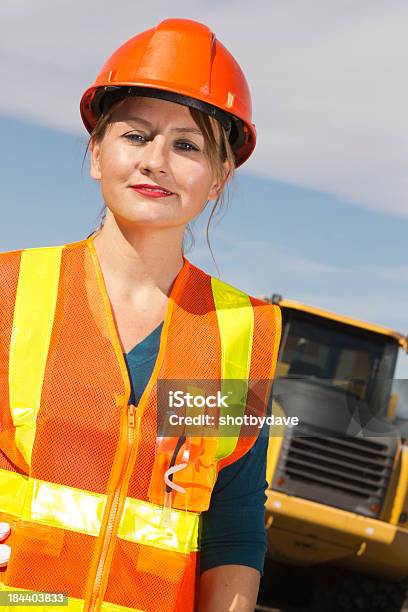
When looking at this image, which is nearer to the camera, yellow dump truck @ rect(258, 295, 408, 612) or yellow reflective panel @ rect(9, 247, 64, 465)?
yellow reflective panel @ rect(9, 247, 64, 465)

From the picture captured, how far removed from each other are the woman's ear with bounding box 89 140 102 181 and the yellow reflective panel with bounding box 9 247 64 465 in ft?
0.61

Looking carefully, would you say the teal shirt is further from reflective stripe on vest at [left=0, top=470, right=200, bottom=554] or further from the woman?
reflective stripe on vest at [left=0, top=470, right=200, bottom=554]

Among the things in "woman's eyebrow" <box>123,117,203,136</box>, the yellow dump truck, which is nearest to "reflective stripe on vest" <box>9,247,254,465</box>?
"woman's eyebrow" <box>123,117,203,136</box>

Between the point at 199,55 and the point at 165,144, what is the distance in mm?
304

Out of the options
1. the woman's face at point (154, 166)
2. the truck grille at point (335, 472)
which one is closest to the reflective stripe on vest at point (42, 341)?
the woman's face at point (154, 166)

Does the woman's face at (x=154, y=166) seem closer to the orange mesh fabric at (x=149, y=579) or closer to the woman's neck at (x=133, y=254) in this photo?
the woman's neck at (x=133, y=254)

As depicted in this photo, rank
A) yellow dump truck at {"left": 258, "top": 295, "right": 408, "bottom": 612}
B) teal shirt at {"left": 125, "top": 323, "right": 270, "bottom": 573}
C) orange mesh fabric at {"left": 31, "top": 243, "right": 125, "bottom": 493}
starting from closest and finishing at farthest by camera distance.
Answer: orange mesh fabric at {"left": 31, "top": 243, "right": 125, "bottom": 493} → teal shirt at {"left": 125, "top": 323, "right": 270, "bottom": 573} → yellow dump truck at {"left": 258, "top": 295, "right": 408, "bottom": 612}

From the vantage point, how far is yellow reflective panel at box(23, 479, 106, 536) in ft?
7.30

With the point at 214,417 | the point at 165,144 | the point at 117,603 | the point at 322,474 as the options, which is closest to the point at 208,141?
the point at 165,144

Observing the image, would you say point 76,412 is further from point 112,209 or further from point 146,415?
point 112,209

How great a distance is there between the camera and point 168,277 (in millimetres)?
2506

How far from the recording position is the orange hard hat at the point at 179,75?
243cm

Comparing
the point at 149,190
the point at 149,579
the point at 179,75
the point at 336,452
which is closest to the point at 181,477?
the point at 149,579

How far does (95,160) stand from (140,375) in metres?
0.49
